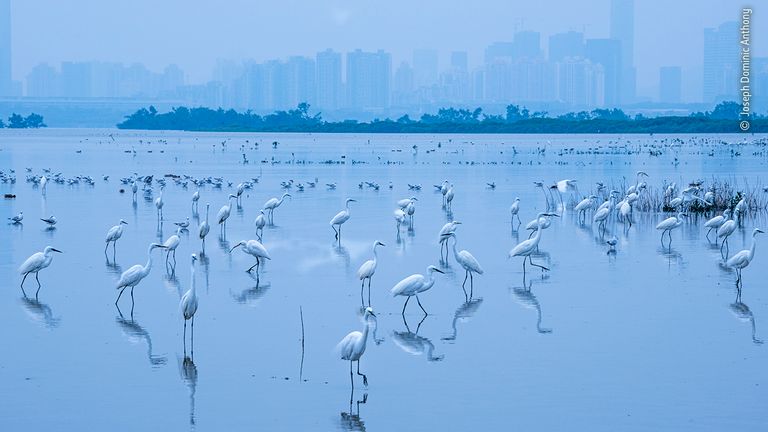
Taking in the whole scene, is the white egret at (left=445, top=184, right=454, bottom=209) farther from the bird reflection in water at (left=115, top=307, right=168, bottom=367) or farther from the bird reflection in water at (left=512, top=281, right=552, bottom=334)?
the bird reflection in water at (left=115, top=307, right=168, bottom=367)

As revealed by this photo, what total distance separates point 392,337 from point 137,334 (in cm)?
256

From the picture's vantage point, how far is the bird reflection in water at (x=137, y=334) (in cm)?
1024

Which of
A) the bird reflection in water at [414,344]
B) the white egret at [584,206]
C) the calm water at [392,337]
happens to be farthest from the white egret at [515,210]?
the bird reflection in water at [414,344]

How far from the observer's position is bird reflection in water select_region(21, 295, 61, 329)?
11.9 meters

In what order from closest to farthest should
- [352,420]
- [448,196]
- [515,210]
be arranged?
[352,420] → [515,210] → [448,196]

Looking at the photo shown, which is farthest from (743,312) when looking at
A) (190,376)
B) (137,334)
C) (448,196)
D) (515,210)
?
(448,196)

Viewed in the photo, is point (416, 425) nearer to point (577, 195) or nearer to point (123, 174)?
point (577, 195)

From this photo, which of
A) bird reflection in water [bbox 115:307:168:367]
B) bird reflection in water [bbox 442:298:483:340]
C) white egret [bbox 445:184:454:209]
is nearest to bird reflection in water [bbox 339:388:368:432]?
bird reflection in water [bbox 115:307:168:367]

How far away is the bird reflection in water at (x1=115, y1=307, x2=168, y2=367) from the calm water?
0.13 feet

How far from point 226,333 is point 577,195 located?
1874 cm

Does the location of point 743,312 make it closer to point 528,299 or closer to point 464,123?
point 528,299

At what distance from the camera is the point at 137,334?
37.2 feet

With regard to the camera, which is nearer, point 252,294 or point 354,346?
point 354,346

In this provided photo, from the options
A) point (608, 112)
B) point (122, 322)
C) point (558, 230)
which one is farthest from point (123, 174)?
point (608, 112)
